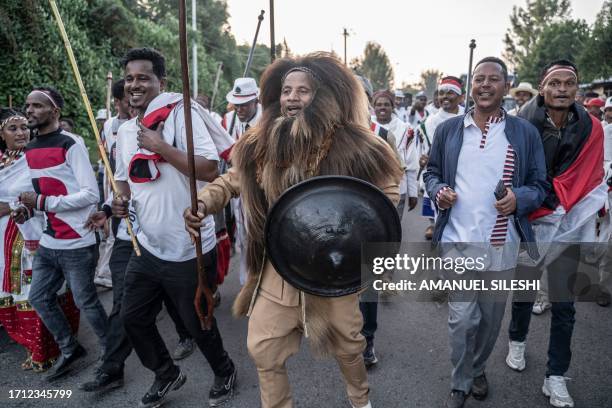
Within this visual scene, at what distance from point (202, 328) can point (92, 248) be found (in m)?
1.30

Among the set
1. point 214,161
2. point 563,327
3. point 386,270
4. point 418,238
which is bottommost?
point 418,238

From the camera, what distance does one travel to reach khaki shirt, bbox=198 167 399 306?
232 centimetres

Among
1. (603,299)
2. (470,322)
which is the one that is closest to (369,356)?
(470,322)

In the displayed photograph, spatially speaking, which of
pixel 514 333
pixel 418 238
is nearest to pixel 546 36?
pixel 418 238

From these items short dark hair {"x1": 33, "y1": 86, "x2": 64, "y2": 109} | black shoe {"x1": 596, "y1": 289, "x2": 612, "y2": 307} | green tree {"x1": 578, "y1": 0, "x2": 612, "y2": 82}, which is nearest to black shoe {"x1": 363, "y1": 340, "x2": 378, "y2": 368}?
black shoe {"x1": 596, "y1": 289, "x2": 612, "y2": 307}

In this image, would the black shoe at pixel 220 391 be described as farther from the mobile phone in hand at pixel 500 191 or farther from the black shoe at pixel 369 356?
the mobile phone in hand at pixel 500 191

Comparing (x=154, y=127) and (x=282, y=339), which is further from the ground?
(x=154, y=127)

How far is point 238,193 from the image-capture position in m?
2.52

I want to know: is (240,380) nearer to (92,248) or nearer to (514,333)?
(92,248)

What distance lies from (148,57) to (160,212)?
3.36ft

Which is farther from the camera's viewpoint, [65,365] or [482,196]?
[65,365]

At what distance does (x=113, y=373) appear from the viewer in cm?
316

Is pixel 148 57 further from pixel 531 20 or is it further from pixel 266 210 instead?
pixel 531 20

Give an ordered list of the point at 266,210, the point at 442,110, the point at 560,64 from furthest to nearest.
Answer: the point at 442,110 → the point at 560,64 → the point at 266,210
